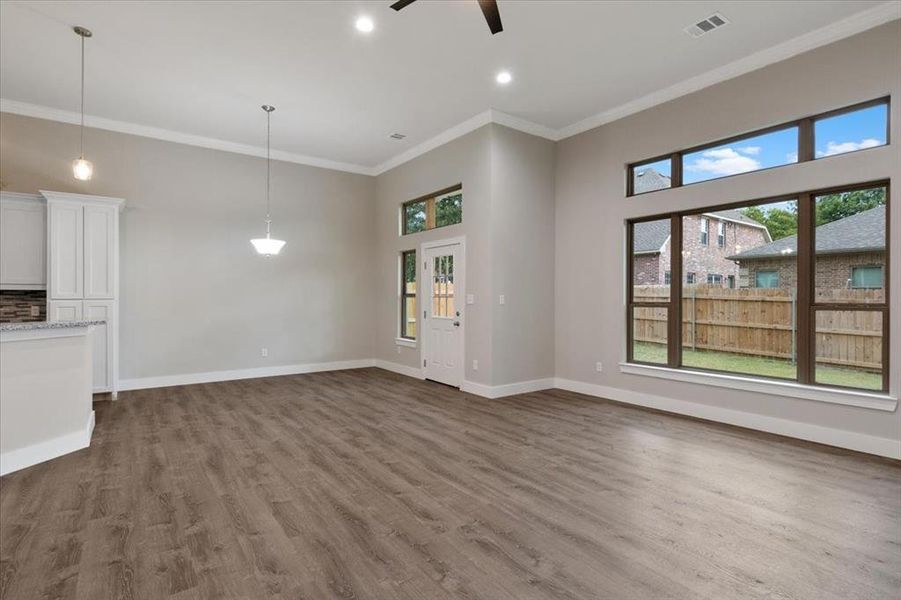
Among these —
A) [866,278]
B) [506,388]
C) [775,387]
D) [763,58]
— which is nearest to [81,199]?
[506,388]

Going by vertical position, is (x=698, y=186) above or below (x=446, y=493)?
above

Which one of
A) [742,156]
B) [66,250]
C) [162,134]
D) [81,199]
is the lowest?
[66,250]

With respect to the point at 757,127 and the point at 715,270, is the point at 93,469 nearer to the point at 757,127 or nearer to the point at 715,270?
the point at 715,270

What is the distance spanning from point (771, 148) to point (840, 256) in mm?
1222

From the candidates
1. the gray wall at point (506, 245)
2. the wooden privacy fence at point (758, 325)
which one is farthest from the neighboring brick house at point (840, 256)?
the gray wall at point (506, 245)

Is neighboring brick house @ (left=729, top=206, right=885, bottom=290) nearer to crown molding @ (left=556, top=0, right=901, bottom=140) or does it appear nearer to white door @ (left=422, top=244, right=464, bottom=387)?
crown molding @ (left=556, top=0, right=901, bottom=140)

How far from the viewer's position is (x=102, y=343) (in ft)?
17.8

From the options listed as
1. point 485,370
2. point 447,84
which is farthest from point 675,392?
point 447,84

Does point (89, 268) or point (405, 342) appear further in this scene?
point (405, 342)

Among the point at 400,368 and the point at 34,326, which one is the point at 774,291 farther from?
the point at 34,326

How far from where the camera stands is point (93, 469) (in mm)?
3311

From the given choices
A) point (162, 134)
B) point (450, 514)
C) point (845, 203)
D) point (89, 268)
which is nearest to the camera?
point (450, 514)

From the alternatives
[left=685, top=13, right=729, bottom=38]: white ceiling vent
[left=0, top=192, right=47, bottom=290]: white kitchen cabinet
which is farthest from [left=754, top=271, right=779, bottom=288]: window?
[left=0, top=192, right=47, bottom=290]: white kitchen cabinet

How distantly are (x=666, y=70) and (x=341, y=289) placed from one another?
19.0 feet
